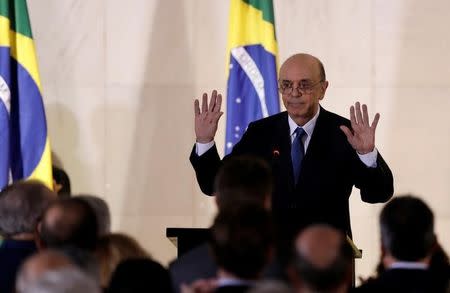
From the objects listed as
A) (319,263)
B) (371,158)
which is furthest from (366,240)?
(319,263)

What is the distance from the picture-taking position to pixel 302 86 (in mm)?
7043

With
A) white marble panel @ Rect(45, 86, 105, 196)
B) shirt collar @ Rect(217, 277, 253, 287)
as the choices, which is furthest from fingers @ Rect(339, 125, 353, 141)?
white marble panel @ Rect(45, 86, 105, 196)

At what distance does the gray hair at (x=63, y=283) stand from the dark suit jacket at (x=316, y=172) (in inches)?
112

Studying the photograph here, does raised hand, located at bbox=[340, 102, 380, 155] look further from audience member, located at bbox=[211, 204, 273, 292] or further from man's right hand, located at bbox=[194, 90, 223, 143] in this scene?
audience member, located at bbox=[211, 204, 273, 292]

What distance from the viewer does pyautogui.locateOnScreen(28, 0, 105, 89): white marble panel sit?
9.31 meters

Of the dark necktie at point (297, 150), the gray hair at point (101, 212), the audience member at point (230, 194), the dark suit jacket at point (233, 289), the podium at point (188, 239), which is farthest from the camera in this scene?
the dark necktie at point (297, 150)

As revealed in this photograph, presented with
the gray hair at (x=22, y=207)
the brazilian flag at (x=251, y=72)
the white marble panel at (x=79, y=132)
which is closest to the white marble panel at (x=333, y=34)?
the brazilian flag at (x=251, y=72)

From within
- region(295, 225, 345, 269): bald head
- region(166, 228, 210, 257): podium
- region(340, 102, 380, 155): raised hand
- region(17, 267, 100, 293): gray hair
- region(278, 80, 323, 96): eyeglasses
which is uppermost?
region(278, 80, 323, 96): eyeglasses

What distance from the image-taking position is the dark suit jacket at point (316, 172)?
6.74m

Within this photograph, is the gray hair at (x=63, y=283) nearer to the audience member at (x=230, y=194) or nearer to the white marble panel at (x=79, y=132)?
the audience member at (x=230, y=194)

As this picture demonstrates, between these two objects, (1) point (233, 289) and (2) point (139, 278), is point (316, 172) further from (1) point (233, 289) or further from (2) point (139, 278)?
(1) point (233, 289)

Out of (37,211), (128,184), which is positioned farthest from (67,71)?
(37,211)

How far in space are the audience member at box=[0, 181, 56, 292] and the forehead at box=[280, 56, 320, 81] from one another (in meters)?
2.12

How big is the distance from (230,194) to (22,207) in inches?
44.2
